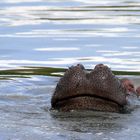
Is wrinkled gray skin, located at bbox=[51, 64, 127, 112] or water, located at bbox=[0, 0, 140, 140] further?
wrinkled gray skin, located at bbox=[51, 64, 127, 112]

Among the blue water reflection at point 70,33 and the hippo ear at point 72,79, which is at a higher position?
the blue water reflection at point 70,33

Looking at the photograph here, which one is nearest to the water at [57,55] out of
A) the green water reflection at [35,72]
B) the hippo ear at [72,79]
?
the green water reflection at [35,72]

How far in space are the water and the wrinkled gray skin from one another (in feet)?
0.35

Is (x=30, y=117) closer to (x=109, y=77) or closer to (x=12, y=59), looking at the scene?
(x=109, y=77)

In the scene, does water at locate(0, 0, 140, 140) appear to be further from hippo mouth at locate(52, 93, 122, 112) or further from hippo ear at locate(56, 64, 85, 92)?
hippo ear at locate(56, 64, 85, 92)

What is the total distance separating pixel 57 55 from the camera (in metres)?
13.4

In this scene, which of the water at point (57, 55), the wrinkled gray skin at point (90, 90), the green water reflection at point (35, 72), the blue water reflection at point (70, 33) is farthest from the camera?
the blue water reflection at point (70, 33)

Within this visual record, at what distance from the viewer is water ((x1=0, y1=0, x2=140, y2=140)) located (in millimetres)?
7266

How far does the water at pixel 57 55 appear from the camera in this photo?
7266mm

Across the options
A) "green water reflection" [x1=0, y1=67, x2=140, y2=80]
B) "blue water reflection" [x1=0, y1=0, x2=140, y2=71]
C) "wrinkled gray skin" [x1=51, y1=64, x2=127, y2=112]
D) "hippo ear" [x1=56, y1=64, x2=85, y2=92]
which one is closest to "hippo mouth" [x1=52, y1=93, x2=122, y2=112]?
"wrinkled gray skin" [x1=51, y1=64, x2=127, y2=112]

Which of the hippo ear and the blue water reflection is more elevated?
the blue water reflection

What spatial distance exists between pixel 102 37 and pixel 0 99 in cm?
607

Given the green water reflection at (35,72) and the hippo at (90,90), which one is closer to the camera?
the hippo at (90,90)

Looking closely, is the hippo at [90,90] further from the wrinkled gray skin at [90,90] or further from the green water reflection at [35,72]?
the green water reflection at [35,72]
